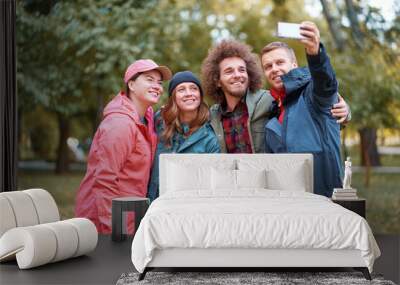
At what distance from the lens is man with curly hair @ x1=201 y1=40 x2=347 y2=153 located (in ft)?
21.7

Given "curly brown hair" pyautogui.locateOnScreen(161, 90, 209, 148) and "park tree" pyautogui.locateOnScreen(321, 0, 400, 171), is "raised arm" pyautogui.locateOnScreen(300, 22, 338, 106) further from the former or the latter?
"park tree" pyautogui.locateOnScreen(321, 0, 400, 171)

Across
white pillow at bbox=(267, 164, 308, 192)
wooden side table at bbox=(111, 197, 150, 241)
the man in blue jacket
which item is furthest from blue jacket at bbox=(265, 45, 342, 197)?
wooden side table at bbox=(111, 197, 150, 241)

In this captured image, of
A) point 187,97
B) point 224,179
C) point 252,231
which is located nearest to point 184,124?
point 187,97

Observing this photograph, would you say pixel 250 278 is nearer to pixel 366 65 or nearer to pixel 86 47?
pixel 366 65

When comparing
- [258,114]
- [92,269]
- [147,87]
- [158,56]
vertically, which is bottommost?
[92,269]

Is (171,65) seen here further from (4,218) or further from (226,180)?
(4,218)

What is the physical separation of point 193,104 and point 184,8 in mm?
2493

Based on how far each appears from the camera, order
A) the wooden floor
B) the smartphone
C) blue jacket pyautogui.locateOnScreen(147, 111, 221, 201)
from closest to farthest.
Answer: the wooden floor → the smartphone → blue jacket pyautogui.locateOnScreen(147, 111, 221, 201)

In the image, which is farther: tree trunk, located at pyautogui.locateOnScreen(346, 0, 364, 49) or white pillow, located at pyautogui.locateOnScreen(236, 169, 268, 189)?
tree trunk, located at pyautogui.locateOnScreen(346, 0, 364, 49)

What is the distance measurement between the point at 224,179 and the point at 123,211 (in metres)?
0.95

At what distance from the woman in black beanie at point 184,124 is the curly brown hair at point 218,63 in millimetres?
128

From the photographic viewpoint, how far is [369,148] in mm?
8453

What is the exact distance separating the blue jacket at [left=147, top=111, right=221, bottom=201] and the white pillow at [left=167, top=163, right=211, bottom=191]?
49 centimetres

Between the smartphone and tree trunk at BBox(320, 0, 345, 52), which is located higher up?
tree trunk at BBox(320, 0, 345, 52)
